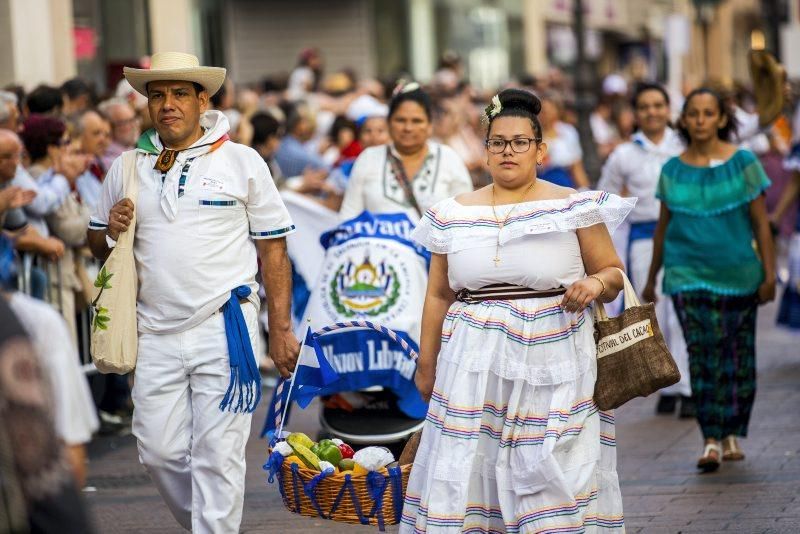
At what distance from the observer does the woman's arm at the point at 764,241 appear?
8.70 m

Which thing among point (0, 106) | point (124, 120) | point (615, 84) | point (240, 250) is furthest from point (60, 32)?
point (615, 84)

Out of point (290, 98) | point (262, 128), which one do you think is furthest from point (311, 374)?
point (290, 98)

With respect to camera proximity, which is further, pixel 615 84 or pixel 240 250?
pixel 615 84

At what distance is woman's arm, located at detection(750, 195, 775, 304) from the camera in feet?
28.6

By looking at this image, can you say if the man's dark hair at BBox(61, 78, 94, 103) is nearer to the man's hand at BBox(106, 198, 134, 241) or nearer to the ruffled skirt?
the man's hand at BBox(106, 198, 134, 241)

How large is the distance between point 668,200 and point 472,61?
27.1 meters

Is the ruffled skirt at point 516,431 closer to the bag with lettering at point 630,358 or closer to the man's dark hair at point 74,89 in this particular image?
the bag with lettering at point 630,358

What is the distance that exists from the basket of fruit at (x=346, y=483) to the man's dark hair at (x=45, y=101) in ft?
17.4

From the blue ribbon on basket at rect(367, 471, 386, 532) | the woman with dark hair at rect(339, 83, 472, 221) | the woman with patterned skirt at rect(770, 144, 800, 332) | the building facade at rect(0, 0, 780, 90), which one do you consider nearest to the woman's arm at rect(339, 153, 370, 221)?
the woman with dark hair at rect(339, 83, 472, 221)

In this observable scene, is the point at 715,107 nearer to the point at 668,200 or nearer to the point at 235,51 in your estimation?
the point at 668,200

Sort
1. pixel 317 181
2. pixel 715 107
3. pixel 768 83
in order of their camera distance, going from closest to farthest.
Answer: pixel 715 107
pixel 768 83
pixel 317 181

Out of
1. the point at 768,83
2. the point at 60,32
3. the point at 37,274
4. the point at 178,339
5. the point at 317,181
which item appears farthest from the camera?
the point at 60,32

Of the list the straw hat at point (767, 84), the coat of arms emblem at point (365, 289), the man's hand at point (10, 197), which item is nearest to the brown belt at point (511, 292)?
the man's hand at point (10, 197)

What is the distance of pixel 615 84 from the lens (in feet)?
101
